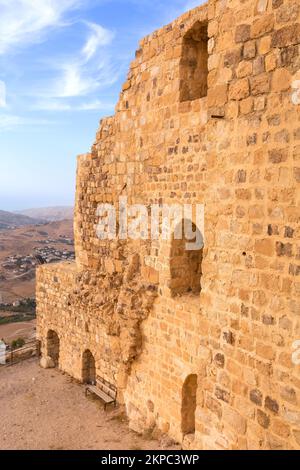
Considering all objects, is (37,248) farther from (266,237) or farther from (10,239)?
(266,237)

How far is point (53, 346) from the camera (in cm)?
1083

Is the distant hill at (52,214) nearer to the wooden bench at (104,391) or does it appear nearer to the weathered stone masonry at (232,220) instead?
the wooden bench at (104,391)

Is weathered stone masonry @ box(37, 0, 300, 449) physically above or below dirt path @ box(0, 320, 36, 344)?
above

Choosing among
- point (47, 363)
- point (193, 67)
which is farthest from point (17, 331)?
point (193, 67)

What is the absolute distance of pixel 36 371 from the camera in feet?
33.5

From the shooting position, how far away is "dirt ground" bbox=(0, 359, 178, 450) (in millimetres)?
6762

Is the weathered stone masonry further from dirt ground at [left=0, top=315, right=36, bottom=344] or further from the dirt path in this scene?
the dirt path

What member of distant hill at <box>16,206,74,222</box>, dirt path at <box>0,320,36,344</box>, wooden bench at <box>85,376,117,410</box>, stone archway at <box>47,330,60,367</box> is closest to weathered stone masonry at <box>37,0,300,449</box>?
wooden bench at <box>85,376,117,410</box>

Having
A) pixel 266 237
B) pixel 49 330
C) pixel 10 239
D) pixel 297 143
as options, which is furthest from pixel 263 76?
pixel 10 239

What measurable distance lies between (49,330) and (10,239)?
38.6 metres

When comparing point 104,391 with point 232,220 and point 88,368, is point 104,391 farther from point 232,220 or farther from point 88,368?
point 232,220

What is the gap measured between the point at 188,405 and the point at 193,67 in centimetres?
486

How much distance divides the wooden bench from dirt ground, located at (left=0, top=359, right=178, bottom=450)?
18 cm

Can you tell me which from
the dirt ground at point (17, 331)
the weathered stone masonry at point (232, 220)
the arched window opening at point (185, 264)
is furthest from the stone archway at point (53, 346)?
the dirt ground at point (17, 331)
